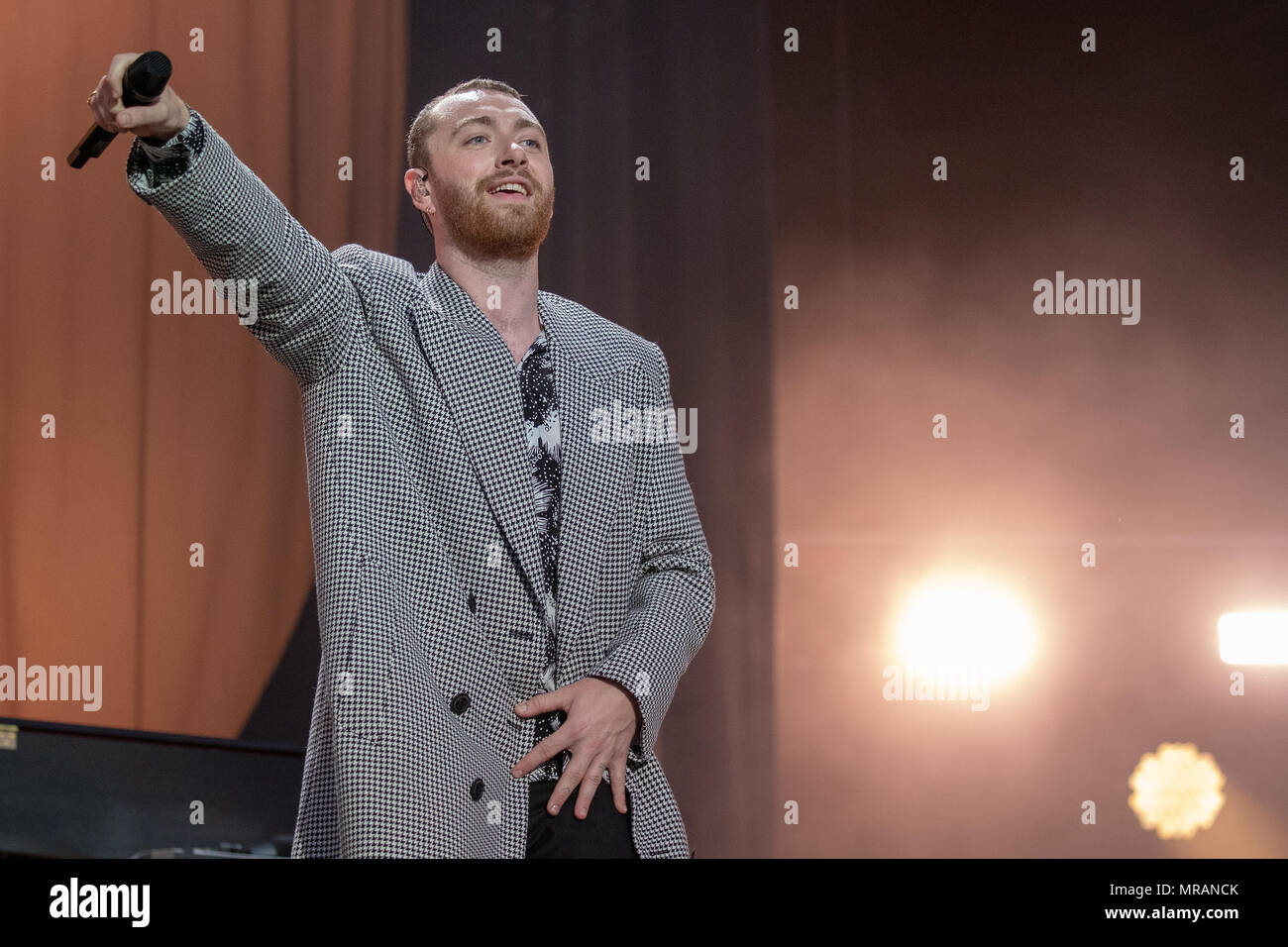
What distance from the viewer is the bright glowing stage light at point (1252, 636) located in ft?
10.2

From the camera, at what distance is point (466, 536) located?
4.29 feet

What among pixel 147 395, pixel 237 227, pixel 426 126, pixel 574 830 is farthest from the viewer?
pixel 147 395

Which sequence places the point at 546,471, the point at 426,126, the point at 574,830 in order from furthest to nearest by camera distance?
the point at 426,126 → the point at 546,471 → the point at 574,830

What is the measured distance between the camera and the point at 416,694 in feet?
4.00

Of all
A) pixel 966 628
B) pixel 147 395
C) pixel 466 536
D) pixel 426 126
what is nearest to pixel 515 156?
pixel 426 126

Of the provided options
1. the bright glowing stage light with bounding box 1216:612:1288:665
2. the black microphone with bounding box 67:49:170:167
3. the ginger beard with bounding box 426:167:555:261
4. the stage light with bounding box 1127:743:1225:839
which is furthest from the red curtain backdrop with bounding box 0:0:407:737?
the bright glowing stage light with bounding box 1216:612:1288:665

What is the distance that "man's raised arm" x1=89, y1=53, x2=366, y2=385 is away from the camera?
3.63 ft

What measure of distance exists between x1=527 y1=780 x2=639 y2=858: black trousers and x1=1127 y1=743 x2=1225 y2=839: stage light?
220 centimetres

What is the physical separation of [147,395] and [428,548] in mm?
1849

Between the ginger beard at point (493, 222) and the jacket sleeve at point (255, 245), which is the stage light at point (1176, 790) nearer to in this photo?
the ginger beard at point (493, 222)

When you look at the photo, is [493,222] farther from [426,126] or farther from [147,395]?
[147,395]

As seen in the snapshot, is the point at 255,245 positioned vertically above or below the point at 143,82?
below

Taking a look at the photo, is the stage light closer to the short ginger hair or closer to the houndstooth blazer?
the houndstooth blazer

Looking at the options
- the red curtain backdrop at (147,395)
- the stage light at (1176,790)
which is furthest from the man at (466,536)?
the stage light at (1176,790)
